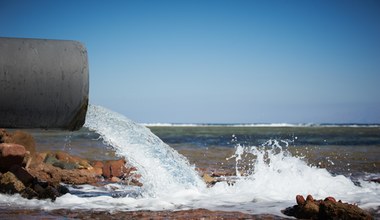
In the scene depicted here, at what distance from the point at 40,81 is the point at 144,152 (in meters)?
5.39

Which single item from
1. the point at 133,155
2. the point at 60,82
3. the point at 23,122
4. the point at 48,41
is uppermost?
the point at 48,41

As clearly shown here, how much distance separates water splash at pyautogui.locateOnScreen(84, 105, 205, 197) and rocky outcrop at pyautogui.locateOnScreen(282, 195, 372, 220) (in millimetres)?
2658

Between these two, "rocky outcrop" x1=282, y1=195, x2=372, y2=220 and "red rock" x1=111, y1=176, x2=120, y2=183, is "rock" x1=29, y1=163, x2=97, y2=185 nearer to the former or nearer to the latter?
"red rock" x1=111, y1=176, x2=120, y2=183

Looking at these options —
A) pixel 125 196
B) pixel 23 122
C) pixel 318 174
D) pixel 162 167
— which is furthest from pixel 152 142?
pixel 23 122

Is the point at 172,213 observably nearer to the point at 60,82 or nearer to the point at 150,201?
the point at 150,201

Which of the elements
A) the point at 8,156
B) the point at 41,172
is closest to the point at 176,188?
the point at 8,156

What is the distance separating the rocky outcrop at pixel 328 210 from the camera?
4.96 meters

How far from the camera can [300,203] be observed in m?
5.52

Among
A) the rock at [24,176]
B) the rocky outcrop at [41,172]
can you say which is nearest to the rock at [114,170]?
the rocky outcrop at [41,172]

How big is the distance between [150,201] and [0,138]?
5342 millimetres

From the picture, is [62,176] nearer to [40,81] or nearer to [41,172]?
[41,172]

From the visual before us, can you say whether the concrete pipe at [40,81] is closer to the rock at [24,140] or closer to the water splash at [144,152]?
the water splash at [144,152]

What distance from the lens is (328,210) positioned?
5.04 meters

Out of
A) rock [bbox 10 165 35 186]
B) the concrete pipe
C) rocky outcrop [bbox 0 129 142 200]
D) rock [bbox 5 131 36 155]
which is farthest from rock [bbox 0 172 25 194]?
the concrete pipe
